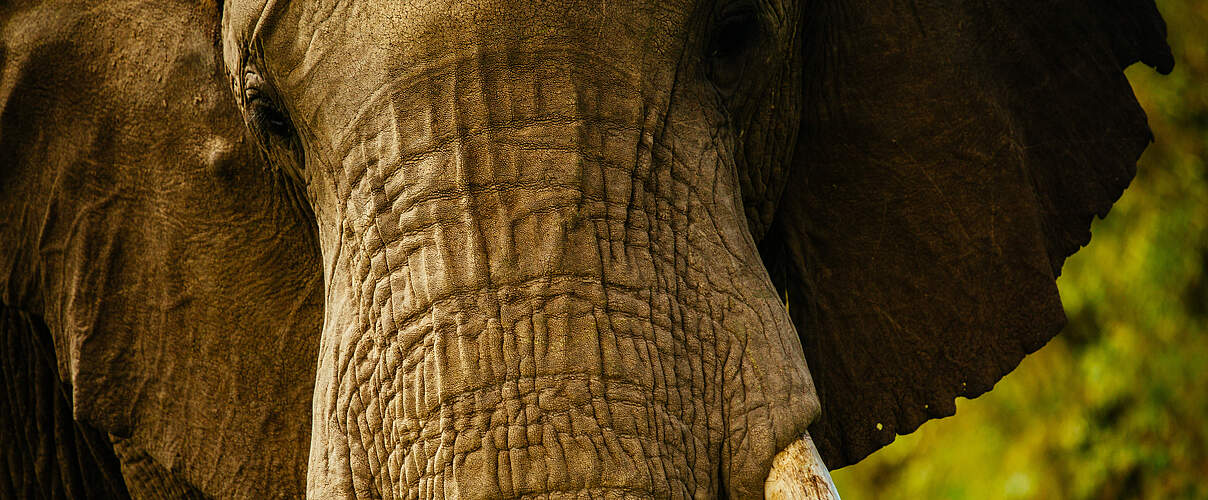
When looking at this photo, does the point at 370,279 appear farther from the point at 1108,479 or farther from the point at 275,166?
the point at 1108,479

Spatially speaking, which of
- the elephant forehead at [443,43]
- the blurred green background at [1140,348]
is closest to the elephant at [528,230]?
the elephant forehead at [443,43]

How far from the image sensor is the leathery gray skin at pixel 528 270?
68.0 inches

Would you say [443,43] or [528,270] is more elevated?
[443,43]

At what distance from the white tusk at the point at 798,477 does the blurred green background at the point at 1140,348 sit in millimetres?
4804

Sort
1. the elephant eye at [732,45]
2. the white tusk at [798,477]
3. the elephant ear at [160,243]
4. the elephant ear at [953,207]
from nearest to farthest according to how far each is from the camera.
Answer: the white tusk at [798,477] → the elephant eye at [732,45] → the elephant ear at [160,243] → the elephant ear at [953,207]

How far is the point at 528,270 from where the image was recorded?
1743 millimetres

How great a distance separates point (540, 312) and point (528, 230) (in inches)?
3.8

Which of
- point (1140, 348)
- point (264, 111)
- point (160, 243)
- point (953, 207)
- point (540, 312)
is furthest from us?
point (1140, 348)

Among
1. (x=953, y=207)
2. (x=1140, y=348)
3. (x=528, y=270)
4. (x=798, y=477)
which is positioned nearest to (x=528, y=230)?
(x=528, y=270)

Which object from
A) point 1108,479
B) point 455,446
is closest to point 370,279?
point 455,446

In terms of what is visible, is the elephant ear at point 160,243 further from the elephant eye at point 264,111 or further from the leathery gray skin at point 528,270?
the leathery gray skin at point 528,270

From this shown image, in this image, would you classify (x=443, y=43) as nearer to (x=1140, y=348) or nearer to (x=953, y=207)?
(x=953, y=207)

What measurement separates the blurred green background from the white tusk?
15.8 ft

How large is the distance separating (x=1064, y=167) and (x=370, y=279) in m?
1.29
